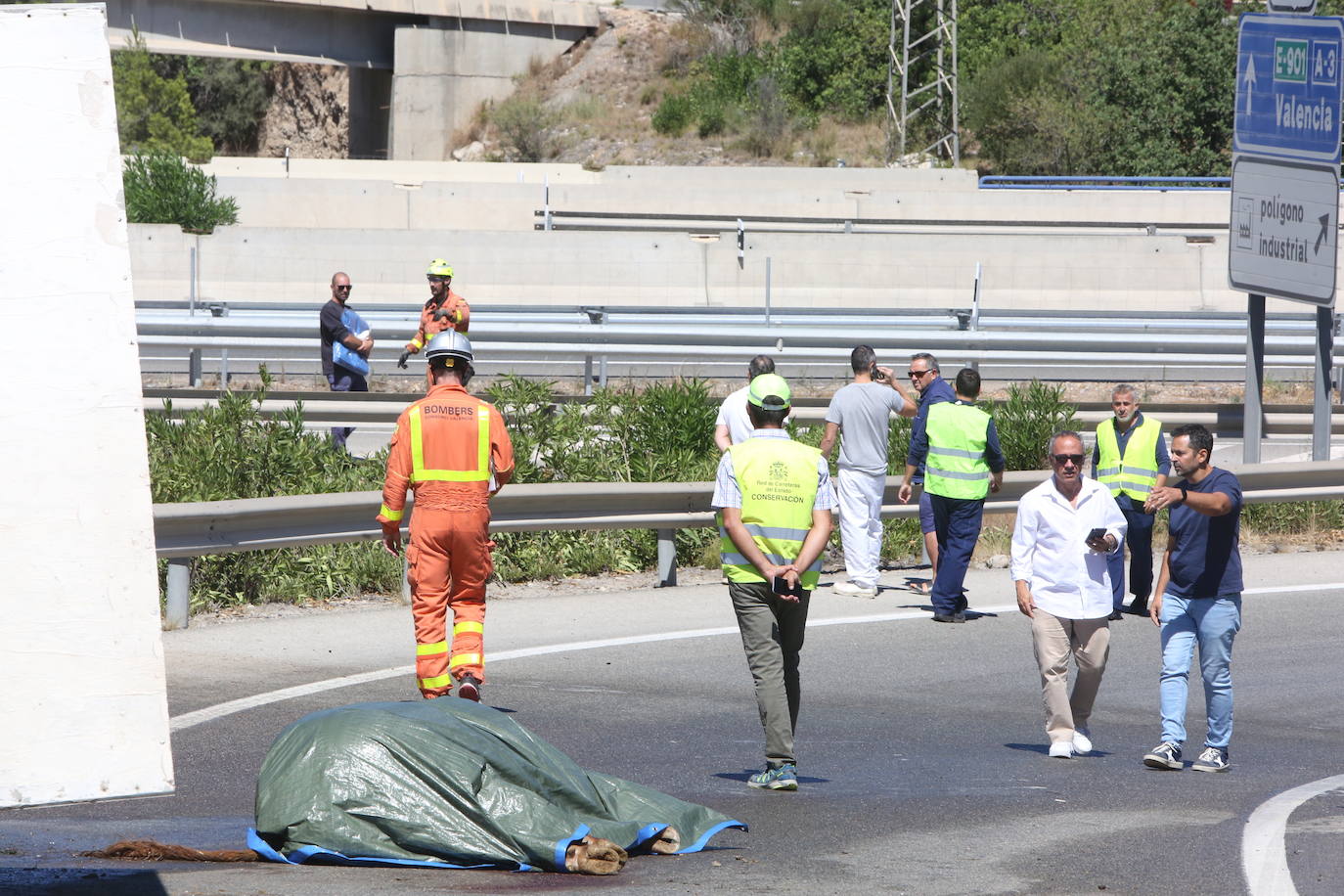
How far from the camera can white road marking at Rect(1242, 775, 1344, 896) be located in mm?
5797

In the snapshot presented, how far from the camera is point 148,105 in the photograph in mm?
60562

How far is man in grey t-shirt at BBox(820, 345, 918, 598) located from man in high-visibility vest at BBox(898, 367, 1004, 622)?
654 mm

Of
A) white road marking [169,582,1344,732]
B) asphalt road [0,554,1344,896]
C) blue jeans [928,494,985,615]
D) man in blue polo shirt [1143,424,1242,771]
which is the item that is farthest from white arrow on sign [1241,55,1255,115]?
man in blue polo shirt [1143,424,1242,771]

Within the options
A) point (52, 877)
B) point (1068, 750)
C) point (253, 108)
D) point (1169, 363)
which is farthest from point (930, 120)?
point (52, 877)

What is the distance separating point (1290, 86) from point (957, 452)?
6267 mm

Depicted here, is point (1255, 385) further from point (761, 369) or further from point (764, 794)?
point (764, 794)

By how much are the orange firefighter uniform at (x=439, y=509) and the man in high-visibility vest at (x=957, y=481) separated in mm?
4075

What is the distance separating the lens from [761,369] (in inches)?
426

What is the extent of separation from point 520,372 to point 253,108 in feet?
172

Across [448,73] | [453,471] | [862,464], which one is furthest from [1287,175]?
[448,73]

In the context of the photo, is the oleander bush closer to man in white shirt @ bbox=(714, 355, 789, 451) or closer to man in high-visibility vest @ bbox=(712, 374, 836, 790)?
man in white shirt @ bbox=(714, 355, 789, 451)

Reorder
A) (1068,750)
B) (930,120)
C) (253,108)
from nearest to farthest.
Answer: (1068,750), (930,120), (253,108)

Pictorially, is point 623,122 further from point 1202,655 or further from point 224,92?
point 1202,655

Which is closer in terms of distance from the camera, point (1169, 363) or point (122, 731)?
point (122, 731)
